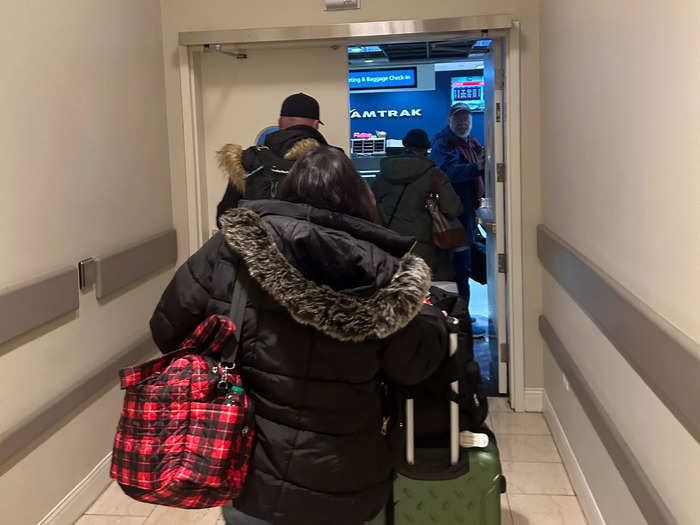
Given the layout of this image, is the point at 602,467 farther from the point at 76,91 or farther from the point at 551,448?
the point at 76,91

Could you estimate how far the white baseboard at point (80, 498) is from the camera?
3016 mm

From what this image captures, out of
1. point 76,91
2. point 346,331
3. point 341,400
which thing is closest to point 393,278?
point 346,331

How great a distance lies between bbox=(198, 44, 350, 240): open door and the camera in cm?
438

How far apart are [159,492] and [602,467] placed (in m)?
1.80

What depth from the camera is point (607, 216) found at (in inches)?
101

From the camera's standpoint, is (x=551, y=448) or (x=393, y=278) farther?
(x=551, y=448)

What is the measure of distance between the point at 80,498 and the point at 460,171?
362cm

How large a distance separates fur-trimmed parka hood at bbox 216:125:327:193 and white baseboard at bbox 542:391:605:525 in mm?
1855

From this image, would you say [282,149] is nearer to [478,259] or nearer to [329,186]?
[329,186]

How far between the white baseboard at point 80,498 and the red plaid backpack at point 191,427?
150 centimetres

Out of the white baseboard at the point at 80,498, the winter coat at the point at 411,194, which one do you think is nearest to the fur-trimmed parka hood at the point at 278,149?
the winter coat at the point at 411,194

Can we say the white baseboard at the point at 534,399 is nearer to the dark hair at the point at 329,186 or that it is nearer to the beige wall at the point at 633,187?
the beige wall at the point at 633,187

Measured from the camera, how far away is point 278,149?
11.7 ft

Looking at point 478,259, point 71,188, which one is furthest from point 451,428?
point 478,259
